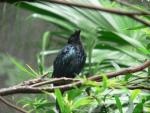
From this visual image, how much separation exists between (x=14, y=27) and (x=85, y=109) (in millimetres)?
2473

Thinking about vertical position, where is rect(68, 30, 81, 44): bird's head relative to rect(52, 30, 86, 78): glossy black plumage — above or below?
above

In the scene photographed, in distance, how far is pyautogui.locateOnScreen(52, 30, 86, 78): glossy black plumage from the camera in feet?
3.95

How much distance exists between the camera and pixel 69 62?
1.23 meters

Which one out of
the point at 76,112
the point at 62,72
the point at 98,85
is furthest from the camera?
the point at 62,72

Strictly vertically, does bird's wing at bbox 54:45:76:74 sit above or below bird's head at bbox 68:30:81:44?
below

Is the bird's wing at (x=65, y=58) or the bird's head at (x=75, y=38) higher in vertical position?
the bird's head at (x=75, y=38)

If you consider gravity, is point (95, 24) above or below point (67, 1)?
below

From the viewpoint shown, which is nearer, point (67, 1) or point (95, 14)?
point (67, 1)

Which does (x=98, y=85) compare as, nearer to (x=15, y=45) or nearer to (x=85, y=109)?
(x=85, y=109)

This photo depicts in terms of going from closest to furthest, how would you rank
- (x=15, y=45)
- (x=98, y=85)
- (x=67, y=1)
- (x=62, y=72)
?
1. (x=67, y=1)
2. (x=98, y=85)
3. (x=62, y=72)
4. (x=15, y=45)

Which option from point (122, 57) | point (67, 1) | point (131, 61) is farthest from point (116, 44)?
point (67, 1)

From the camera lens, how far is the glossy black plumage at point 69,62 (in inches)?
47.4

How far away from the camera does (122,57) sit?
6.21 ft

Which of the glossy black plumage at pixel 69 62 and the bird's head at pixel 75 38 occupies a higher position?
the bird's head at pixel 75 38
